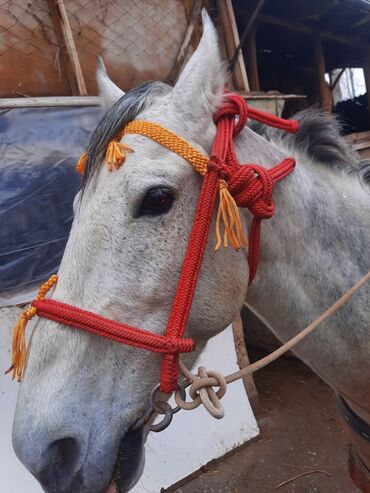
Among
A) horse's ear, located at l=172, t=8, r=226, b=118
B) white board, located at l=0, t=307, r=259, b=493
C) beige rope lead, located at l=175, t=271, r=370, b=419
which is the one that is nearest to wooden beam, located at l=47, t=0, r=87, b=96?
white board, located at l=0, t=307, r=259, b=493

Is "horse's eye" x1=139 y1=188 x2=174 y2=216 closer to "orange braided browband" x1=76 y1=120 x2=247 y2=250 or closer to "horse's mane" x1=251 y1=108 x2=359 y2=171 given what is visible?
"orange braided browband" x1=76 y1=120 x2=247 y2=250

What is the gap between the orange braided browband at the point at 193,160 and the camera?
1.18 meters

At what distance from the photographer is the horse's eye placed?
1.15m

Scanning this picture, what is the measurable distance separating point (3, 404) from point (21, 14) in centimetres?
263

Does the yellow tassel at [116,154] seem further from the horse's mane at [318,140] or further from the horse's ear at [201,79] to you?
the horse's mane at [318,140]

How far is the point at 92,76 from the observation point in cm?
331

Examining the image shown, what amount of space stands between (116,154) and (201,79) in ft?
1.20

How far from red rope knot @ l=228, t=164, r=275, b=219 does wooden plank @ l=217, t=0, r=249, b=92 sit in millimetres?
3036

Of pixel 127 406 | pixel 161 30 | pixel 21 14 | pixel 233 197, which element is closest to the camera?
pixel 127 406

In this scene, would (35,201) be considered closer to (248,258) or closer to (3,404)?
(3,404)

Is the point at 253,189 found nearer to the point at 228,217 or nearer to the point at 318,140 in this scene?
the point at 228,217

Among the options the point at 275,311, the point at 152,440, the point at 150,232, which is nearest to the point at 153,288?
the point at 150,232

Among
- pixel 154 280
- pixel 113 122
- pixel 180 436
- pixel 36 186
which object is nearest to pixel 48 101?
Result: pixel 36 186

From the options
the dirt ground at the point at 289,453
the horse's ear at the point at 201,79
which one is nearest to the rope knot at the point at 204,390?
the horse's ear at the point at 201,79
